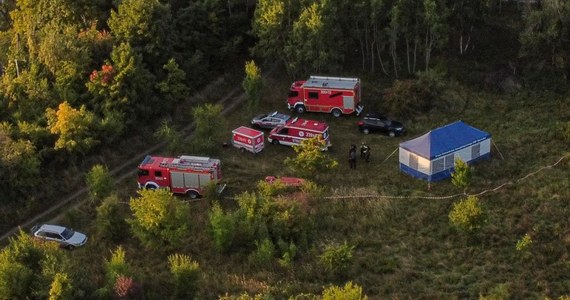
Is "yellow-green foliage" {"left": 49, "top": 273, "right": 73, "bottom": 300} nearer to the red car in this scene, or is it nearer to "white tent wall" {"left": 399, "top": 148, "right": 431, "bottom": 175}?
the red car

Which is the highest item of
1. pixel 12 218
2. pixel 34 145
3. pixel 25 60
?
pixel 25 60

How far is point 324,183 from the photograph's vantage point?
49.4 m

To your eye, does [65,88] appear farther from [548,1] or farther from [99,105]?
[548,1]

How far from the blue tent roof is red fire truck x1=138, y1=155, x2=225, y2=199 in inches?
533

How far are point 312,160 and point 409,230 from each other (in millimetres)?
8195

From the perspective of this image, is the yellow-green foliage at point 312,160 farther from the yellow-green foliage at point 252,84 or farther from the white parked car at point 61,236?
the white parked car at point 61,236

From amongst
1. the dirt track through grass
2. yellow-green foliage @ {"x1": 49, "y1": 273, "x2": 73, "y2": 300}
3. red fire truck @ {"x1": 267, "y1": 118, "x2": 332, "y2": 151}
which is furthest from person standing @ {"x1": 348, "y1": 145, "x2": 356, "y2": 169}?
yellow-green foliage @ {"x1": 49, "y1": 273, "x2": 73, "y2": 300}

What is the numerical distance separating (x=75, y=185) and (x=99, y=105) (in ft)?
23.9

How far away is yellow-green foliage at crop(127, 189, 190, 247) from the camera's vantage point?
133 feet

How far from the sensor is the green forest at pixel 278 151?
39244 millimetres

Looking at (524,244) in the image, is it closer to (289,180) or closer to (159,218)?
(289,180)

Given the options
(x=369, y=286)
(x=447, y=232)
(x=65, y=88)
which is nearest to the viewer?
(x=369, y=286)

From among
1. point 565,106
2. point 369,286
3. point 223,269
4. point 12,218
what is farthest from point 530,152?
point 12,218

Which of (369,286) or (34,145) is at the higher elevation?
(34,145)
